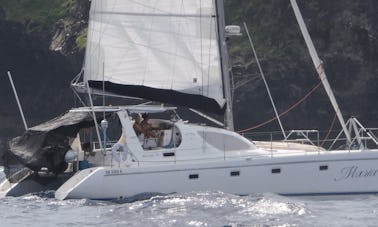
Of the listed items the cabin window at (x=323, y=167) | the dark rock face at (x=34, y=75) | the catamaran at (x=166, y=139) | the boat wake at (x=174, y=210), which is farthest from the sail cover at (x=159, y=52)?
the dark rock face at (x=34, y=75)

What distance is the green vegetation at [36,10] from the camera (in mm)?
56188

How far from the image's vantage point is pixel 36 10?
2269 inches

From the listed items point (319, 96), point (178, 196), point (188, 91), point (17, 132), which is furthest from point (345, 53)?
point (178, 196)

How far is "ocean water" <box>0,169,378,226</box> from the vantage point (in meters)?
20.0

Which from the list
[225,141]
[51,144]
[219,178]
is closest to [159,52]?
[225,141]

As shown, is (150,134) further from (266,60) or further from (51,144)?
(266,60)

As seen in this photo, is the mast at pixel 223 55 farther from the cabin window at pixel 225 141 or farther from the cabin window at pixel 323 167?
the cabin window at pixel 323 167

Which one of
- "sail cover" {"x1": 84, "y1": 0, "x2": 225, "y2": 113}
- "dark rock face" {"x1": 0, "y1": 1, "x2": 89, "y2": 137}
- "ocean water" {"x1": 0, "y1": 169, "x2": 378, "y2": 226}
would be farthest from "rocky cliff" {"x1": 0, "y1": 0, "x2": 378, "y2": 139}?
"ocean water" {"x1": 0, "y1": 169, "x2": 378, "y2": 226}

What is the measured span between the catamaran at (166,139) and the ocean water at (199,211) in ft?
1.69

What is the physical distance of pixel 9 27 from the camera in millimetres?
54219

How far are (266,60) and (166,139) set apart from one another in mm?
23518

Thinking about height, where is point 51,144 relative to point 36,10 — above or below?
below

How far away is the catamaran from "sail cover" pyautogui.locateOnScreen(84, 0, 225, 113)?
0.03m

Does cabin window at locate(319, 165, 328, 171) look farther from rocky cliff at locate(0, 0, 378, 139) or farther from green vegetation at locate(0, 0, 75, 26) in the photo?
green vegetation at locate(0, 0, 75, 26)
